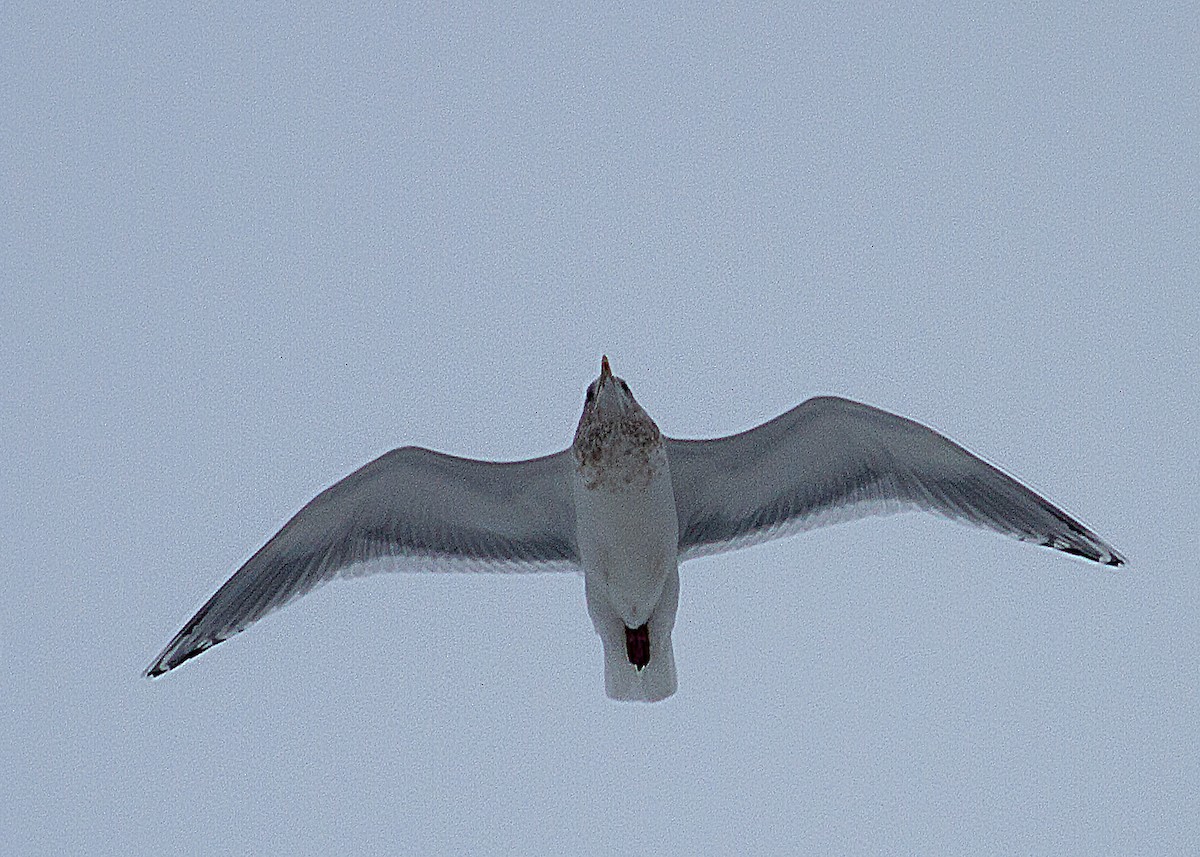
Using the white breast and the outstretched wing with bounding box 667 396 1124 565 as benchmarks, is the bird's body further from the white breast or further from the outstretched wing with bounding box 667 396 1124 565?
the outstretched wing with bounding box 667 396 1124 565

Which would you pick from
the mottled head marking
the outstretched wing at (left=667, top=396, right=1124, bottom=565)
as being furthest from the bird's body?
the outstretched wing at (left=667, top=396, right=1124, bottom=565)

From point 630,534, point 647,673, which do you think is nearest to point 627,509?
point 630,534

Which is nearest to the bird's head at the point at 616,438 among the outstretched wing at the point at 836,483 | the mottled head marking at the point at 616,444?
the mottled head marking at the point at 616,444

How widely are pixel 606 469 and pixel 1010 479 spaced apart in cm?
165

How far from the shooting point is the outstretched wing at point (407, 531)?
711 cm

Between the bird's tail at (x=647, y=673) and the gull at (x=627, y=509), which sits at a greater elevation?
the gull at (x=627, y=509)

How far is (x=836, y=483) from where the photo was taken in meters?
7.20

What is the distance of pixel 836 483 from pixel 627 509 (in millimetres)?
1022

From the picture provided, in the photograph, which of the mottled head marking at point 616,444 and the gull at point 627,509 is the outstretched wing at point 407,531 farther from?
the mottled head marking at point 616,444

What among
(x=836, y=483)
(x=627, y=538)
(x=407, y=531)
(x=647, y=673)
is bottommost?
(x=647, y=673)

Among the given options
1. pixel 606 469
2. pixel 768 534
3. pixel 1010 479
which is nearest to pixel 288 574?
pixel 606 469

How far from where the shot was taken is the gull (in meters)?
6.77

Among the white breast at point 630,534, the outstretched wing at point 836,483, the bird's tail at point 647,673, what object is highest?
the outstretched wing at point 836,483

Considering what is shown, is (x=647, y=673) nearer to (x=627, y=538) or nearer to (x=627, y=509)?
(x=627, y=538)
